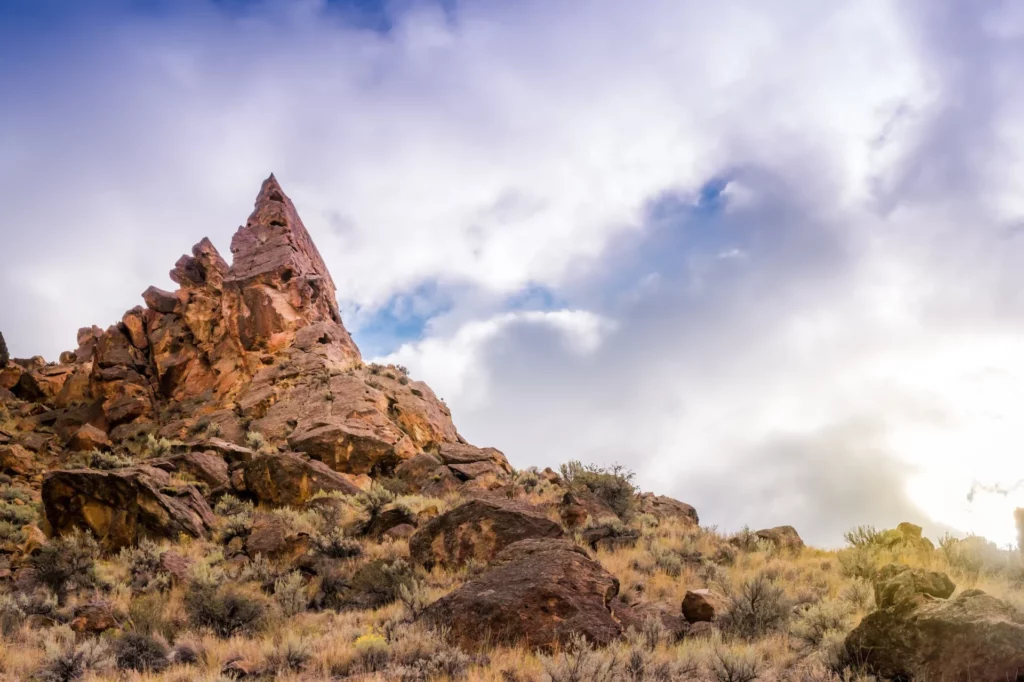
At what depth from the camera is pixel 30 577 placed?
38.6 ft

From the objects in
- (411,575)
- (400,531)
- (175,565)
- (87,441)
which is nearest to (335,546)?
(400,531)

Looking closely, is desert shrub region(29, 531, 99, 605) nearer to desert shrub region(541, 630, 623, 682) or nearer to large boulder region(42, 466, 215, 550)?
large boulder region(42, 466, 215, 550)

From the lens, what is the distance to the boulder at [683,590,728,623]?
28.0 feet

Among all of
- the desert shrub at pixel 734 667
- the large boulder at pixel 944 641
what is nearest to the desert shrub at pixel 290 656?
the desert shrub at pixel 734 667

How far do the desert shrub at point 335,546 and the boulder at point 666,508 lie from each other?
9561mm

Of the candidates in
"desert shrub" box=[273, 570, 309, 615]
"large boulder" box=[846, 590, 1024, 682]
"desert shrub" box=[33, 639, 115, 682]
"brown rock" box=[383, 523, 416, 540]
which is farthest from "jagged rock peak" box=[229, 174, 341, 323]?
"large boulder" box=[846, 590, 1024, 682]

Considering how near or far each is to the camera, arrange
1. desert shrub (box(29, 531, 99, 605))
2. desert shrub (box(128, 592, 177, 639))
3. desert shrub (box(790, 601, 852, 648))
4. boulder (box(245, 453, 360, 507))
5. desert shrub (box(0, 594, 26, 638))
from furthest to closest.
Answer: boulder (box(245, 453, 360, 507)), desert shrub (box(29, 531, 99, 605)), desert shrub (box(0, 594, 26, 638)), desert shrub (box(128, 592, 177, 639)), desert shrub (box(790, 601, 852, 648))

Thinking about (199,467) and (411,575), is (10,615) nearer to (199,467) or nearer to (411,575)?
(411,575)

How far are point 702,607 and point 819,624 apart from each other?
1.70 meters

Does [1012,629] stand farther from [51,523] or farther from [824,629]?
[51,523]

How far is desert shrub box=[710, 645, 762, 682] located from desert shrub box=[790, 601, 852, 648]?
1459 mm

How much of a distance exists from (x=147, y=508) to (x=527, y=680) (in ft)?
40.2

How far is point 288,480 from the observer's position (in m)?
18.1

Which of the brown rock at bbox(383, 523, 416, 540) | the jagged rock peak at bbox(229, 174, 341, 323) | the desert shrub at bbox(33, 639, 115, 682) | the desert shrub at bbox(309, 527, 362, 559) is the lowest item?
the desert shrub at bbox(33, 639, 115, 682)
